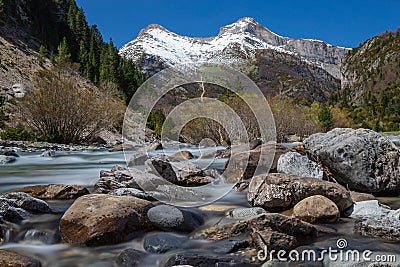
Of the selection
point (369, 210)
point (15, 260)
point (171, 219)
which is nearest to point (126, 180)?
point (171, 219)

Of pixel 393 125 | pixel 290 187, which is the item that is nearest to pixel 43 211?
pixel 290 187

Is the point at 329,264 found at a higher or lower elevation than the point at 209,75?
lower

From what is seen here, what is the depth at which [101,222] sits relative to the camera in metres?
4.73

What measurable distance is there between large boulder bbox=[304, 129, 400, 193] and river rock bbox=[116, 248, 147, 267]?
4.90 m

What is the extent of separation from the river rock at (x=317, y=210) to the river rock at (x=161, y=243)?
6.41 feet

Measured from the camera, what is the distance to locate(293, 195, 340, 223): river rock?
5.39 meters

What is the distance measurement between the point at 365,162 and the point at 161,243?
190 inches

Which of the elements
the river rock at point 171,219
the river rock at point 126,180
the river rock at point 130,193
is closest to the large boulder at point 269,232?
the river rock at point 171,219

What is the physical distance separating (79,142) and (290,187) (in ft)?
78.8

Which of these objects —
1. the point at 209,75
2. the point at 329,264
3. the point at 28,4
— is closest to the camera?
the point at 329,264

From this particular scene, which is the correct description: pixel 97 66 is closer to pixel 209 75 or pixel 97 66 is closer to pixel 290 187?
pixel 209 75

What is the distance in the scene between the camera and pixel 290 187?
6.00m

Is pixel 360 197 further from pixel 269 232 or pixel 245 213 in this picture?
pixel 269 232

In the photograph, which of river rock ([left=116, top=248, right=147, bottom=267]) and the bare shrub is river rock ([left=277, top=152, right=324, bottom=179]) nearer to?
river rock ([left=116, top=248, right=147, bottom=267])
